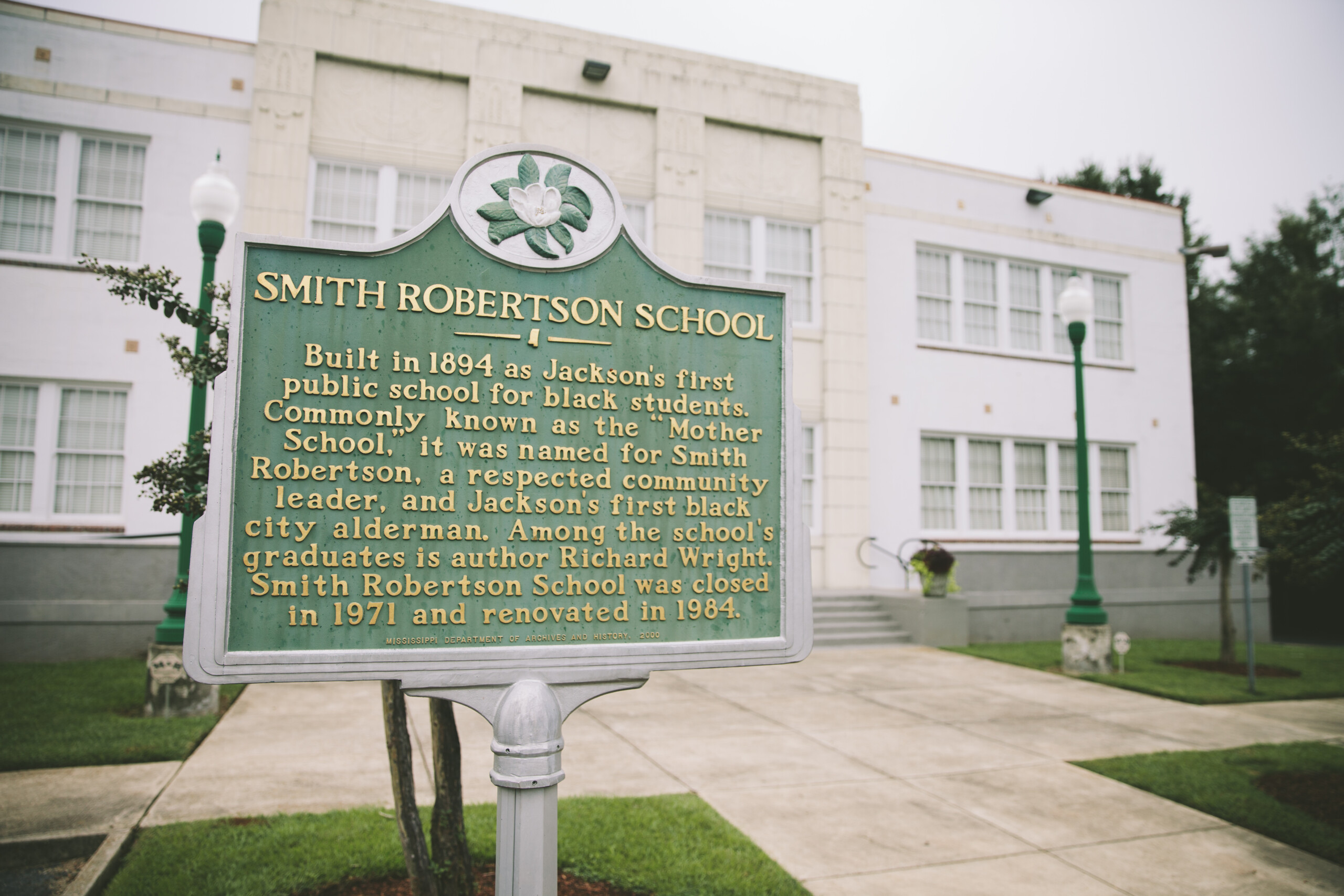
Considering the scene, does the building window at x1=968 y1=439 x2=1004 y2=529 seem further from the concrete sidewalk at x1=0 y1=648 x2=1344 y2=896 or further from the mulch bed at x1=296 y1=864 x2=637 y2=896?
the mulch bed at x1=296 y1=864 x2=637 y2=896

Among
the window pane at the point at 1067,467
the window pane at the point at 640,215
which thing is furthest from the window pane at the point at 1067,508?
the window pane at the point at 640,215

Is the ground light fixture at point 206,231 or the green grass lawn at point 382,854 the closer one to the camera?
the green grass lawn at point 382,854

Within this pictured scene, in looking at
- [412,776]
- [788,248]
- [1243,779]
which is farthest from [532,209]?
[788,248]

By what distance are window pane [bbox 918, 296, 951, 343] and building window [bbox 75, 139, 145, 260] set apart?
45.1 feet

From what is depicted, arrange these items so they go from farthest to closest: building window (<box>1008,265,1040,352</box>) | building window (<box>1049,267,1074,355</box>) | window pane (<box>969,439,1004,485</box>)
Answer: building window (<box>1049,267,1074,355</box>)
building window (<box>1008,265,1040,352</box>)
window pane (<box>969,439,1004,485</box>)

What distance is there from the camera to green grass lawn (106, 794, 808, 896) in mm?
4066

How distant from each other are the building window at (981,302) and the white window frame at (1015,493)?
6.86ft

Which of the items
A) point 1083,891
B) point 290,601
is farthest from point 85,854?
point 1083,891

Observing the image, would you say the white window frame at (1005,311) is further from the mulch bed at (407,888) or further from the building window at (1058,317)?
the mulch bed at (407,888)

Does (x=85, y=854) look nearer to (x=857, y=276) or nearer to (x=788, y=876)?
(x=788, y=876)

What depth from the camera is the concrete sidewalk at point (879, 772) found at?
4734mm

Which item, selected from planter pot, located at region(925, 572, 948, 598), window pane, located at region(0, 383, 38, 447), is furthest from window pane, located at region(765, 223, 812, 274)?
window pane, located at region(0, 383, 38, 447)

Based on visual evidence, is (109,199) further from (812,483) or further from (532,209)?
(532,209)

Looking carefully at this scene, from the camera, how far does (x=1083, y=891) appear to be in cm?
440
